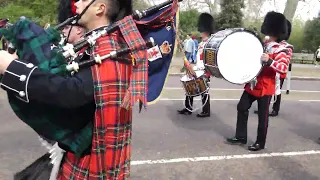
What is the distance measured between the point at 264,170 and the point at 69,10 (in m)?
3.34

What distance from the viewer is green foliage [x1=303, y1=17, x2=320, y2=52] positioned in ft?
93.9

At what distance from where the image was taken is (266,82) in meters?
5.28

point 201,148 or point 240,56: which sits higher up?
point 240,56

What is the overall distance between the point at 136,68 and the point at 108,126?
0.92 feet

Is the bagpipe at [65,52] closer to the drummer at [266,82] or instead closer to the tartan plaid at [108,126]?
the tartan plaid at [108,126]

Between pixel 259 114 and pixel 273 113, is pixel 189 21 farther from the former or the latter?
pixel 259 114

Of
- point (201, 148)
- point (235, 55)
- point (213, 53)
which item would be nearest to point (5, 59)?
point (213, 53)

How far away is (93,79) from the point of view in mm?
1552

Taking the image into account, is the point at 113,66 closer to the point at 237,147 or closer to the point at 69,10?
the point at 69,10

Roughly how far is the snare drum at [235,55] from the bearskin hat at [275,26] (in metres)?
0.78

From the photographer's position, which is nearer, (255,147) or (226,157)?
(226,157)

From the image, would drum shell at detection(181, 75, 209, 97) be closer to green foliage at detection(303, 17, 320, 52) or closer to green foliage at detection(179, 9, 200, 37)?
green foliage at detection(179, 9, 200, 37)

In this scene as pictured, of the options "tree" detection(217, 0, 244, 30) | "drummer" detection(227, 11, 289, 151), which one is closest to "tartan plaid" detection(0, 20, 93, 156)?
"drummer" detection(227, 11, 289, 151)

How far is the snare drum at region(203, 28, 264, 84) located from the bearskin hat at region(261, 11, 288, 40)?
0.78m
